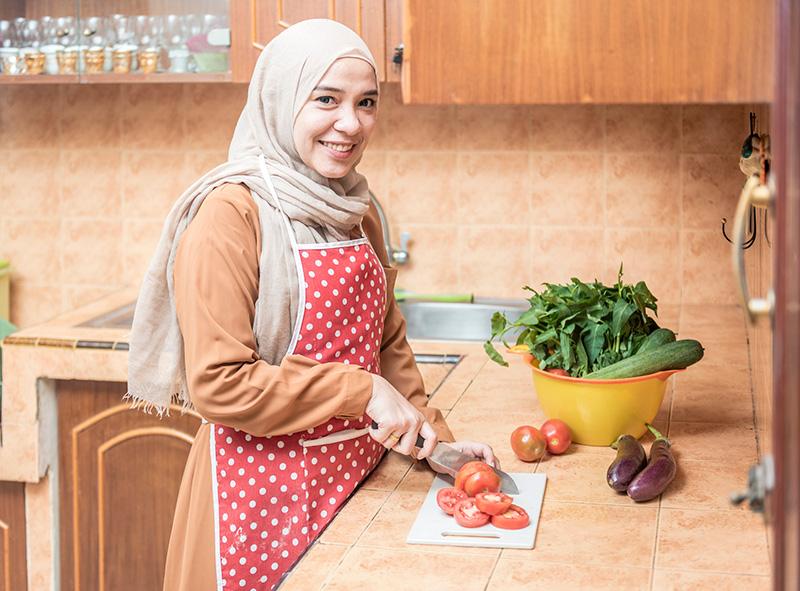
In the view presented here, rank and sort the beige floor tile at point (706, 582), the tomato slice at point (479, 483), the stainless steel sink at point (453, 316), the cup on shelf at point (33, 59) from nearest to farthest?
the beige floor tile at point (706, 582) < the tomato slice at point (479, 483) < the cup on shelf at point (33, 59) < the stainless steel sink at point (453, 316)

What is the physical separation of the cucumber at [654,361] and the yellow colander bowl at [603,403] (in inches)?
0.4

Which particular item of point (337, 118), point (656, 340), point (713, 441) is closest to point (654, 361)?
Result: point (656, 340)

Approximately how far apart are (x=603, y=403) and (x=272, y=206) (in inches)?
24.3

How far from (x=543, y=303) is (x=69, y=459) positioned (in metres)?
1.37

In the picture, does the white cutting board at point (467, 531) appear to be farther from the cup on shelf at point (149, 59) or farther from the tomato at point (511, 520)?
the cup on shelf at point (149, 59)

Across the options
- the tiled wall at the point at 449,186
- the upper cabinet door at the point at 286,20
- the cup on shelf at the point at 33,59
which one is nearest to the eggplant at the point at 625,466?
the upper cabinet door at the point at 286,20

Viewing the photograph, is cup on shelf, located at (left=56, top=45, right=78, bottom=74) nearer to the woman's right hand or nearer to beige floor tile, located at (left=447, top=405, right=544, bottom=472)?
beige floor tile, located at (left=447, top=405, right=544, bottom=472)

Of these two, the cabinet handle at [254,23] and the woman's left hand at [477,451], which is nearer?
the woman's left hand at [477,451]

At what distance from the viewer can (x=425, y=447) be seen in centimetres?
159

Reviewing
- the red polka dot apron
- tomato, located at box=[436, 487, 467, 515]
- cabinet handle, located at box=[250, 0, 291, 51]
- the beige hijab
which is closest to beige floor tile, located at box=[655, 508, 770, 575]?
tomato, located at box=[436, 487, 467, 515]

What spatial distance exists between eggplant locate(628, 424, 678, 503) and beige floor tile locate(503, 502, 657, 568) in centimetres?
2

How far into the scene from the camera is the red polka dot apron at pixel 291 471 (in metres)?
1.60

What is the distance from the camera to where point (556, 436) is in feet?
5.84

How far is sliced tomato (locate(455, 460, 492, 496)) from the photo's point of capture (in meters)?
1.57
